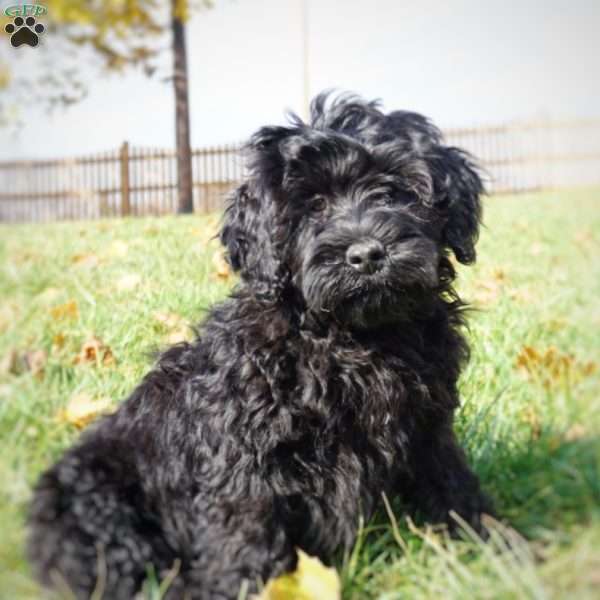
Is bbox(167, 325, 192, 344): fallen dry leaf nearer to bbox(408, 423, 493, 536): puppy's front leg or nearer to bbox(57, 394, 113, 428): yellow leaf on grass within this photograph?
bbox(57, 394, 113, 428): yellow leaf on grass

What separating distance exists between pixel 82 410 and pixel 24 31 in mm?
1565

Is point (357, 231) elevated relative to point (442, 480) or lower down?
elevated

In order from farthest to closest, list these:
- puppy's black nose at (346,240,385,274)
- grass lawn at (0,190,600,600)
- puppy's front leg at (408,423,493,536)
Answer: puppy's front leg at (408,423,493,536) < puppy's black nose at (346,240,385,274) < grass lawn at (0,190,600,600)

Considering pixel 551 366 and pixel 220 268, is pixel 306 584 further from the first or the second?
pixel 220 268

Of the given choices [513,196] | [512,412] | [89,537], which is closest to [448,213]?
[512,412]

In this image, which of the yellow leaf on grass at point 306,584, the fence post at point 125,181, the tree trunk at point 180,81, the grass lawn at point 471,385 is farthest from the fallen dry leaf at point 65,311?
the fence post at point 125,181

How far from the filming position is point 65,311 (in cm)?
364

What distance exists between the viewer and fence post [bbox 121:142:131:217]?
1043 centimetres

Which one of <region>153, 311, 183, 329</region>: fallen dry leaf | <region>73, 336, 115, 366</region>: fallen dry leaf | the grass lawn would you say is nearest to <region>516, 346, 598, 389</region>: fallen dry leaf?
the grass lawn

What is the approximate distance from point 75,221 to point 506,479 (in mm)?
6740

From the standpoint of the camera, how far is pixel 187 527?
7.59 ft

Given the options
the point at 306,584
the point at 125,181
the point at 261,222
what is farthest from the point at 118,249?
the point at 125,181

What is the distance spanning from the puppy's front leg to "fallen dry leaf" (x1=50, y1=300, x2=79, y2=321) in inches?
80.2

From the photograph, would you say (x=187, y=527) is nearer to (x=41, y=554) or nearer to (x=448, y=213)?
(x=41, y=554)
